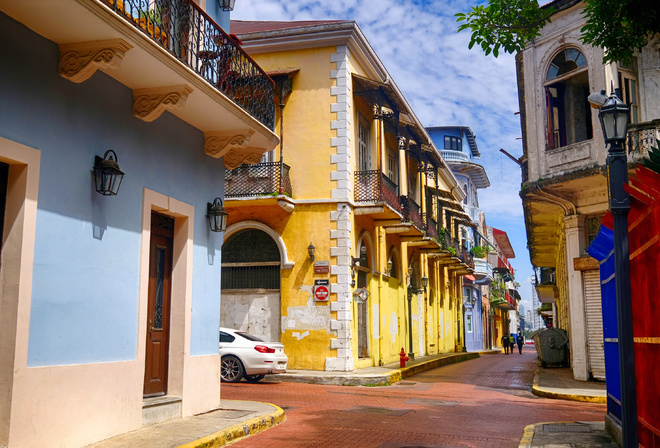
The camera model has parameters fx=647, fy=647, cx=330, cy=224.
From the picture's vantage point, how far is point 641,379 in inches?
246

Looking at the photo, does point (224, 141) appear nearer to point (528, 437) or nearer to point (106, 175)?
point (106, 175)

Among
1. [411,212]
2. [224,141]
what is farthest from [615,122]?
[411,212]

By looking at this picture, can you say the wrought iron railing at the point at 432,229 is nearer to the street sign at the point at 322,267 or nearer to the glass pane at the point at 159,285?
the street sign at the point at 322,267

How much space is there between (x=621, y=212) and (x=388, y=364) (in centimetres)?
1700

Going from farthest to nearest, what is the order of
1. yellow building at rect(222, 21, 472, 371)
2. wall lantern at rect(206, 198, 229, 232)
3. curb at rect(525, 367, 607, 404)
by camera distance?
yellow building at rect(222, 21, 472, 371), curb at rect(525, 367, 607, 404), wall lantern at rect(206, 198, 229, 232)

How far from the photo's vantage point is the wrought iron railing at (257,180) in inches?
740

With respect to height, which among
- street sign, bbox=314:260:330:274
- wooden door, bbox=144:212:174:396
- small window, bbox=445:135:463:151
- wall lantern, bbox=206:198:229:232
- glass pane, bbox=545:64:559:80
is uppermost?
small window, bbox=445:135:463:151

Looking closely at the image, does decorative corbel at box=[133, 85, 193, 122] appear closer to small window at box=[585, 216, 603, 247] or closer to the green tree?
the green tree

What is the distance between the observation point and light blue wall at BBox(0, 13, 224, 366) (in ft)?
21.7

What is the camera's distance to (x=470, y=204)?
5044cm

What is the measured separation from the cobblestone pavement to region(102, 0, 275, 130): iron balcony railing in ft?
16.5

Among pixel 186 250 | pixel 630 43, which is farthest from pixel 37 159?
pixel 630 43

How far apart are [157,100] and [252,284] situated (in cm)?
1173

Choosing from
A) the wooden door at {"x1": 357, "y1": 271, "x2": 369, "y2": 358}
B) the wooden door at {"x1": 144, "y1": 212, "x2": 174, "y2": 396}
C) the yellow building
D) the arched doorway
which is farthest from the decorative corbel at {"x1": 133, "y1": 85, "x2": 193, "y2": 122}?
the wooden door at {"x1": 357, "y1": 271, "x2": 369, "y2": 358}
